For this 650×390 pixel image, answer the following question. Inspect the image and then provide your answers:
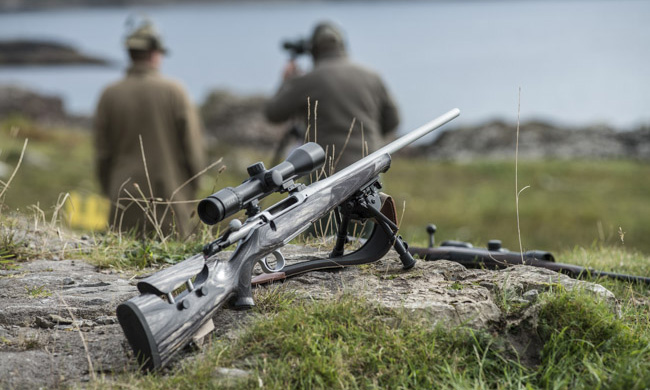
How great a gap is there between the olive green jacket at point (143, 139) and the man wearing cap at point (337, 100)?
1190 mm

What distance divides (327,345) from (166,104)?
18.2 ft

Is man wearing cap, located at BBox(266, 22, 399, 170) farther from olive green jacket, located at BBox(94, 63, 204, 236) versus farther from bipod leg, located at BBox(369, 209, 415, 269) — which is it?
bipod leg, located at BBox(369, 209, 415, 269)

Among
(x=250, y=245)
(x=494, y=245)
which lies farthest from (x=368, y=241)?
(x=494, y=245)

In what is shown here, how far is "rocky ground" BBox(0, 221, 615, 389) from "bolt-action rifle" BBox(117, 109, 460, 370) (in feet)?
0.80

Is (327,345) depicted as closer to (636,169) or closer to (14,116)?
(636,169)

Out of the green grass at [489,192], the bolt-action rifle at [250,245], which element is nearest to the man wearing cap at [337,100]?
the bolt-action rifle at [250,245]

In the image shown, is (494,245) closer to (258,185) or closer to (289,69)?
(258,185)

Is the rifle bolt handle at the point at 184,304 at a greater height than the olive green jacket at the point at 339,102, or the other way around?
the olive green jacket at the point at 339,102

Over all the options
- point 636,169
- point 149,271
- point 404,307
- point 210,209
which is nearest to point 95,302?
point 149,271

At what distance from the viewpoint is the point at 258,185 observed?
4129 millimetres

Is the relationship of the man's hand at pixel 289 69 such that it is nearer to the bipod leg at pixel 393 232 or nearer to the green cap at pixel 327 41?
the green cap at pixel 327 41

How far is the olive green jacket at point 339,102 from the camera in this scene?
8336mm

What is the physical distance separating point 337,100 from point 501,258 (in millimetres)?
3505

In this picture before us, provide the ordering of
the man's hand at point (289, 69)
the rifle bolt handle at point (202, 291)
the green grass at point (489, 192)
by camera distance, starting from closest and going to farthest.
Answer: the rifle bolt handle at point (202, 291), the man's hand at point (289, 69), the green grass at point (489, 192)
